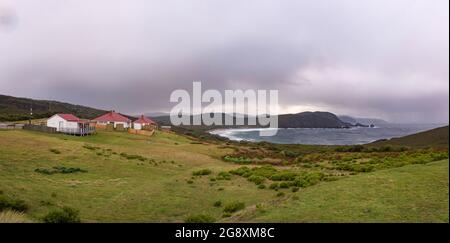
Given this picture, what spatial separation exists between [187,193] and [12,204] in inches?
402

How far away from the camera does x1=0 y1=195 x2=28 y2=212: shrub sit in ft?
51.5

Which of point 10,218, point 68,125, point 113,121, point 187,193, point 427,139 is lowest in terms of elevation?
point 187,193

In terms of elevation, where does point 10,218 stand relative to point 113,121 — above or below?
below

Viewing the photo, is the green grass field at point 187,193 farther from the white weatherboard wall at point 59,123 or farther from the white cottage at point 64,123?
the white weatherboard wall at point 59,123

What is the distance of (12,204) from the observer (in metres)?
16.1

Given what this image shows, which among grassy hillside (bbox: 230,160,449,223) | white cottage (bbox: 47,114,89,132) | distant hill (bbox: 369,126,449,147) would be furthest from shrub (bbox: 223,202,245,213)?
distant hill (bbox: 369,126,449,147)

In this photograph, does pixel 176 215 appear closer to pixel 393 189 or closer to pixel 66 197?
pixel 66 197

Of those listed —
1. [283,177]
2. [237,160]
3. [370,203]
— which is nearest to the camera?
[370,203]

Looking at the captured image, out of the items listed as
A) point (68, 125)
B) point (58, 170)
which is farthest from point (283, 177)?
point (68, 125)

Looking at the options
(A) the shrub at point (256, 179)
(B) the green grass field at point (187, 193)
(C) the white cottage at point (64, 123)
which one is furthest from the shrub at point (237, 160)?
(C) the white cottage at point (64, 123)

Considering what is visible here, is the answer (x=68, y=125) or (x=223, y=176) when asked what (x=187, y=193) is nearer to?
(x=223, y=176)
